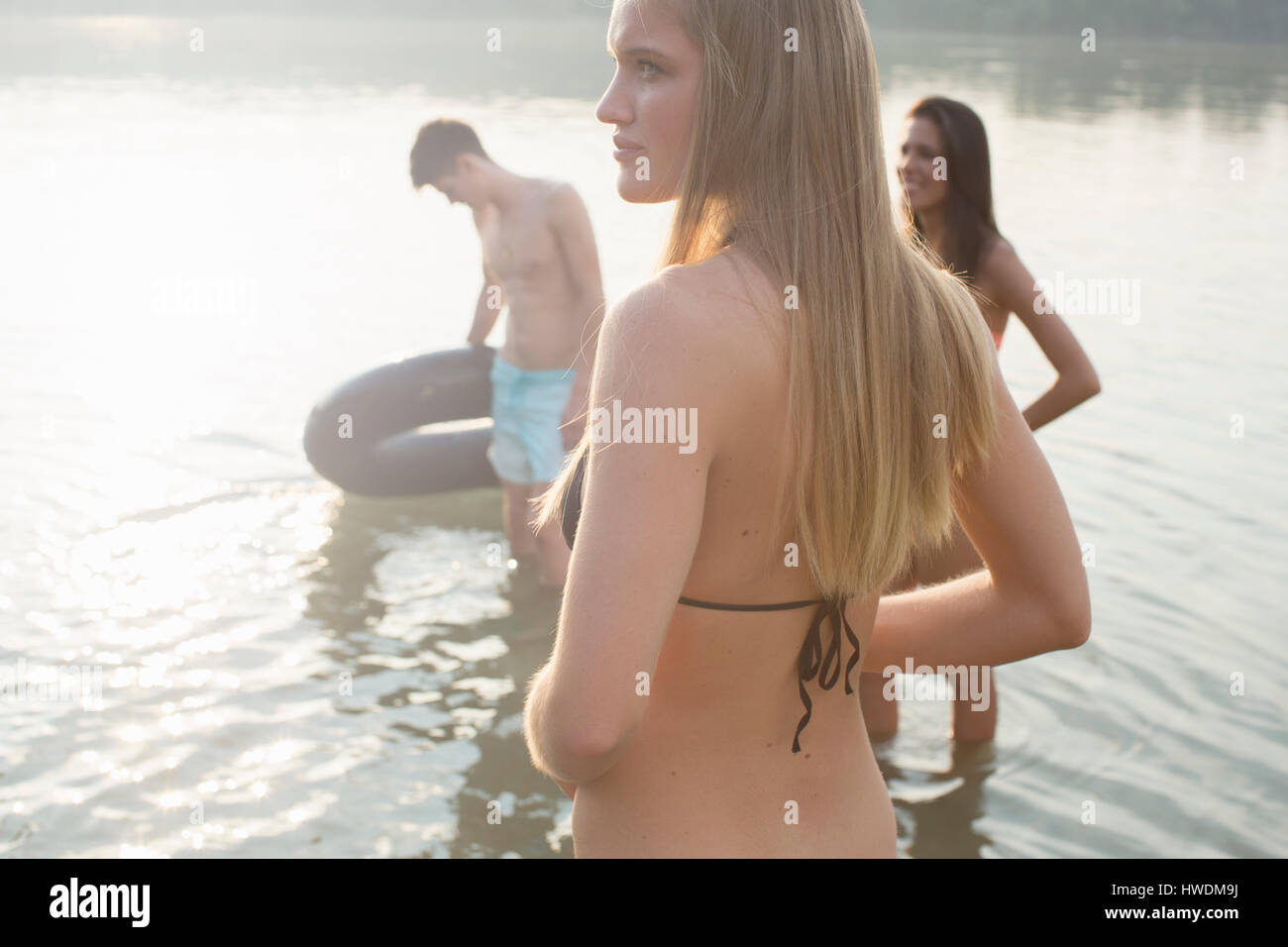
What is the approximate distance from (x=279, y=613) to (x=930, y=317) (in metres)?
4.57

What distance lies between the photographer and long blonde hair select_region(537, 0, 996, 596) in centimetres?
147

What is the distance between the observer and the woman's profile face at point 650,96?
1491 millimetres

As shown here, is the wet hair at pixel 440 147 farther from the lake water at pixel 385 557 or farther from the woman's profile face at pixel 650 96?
the woman's profile face at pixel 650 96

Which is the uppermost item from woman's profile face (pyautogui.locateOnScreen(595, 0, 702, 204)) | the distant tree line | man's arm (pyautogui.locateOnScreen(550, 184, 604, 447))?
the distant tree line

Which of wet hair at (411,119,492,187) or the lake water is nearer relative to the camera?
the lake water

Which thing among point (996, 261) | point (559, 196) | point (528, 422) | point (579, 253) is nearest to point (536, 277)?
point (579, 253)

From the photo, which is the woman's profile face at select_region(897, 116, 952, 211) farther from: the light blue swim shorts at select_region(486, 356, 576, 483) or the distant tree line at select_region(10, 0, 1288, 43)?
the distant tree line at select_region(10, 0, 1288, 43)

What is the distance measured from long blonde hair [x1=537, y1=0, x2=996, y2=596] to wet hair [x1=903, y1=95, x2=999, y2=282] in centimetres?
277

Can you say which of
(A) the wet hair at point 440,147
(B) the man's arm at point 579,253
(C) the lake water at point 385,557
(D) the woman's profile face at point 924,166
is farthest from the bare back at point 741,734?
(A) the wet hair at point 440,147

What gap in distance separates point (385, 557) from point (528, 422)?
1.02m

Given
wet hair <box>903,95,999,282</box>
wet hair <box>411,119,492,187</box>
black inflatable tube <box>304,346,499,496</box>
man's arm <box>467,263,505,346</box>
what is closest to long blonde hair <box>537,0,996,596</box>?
wet hair <box>903,95,999,282</box>

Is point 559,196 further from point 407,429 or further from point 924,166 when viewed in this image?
point 924,166

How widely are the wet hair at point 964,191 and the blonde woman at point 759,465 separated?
2663mm

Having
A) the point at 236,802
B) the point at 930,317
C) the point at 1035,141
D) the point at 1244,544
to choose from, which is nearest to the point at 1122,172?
the point at 1035,141
